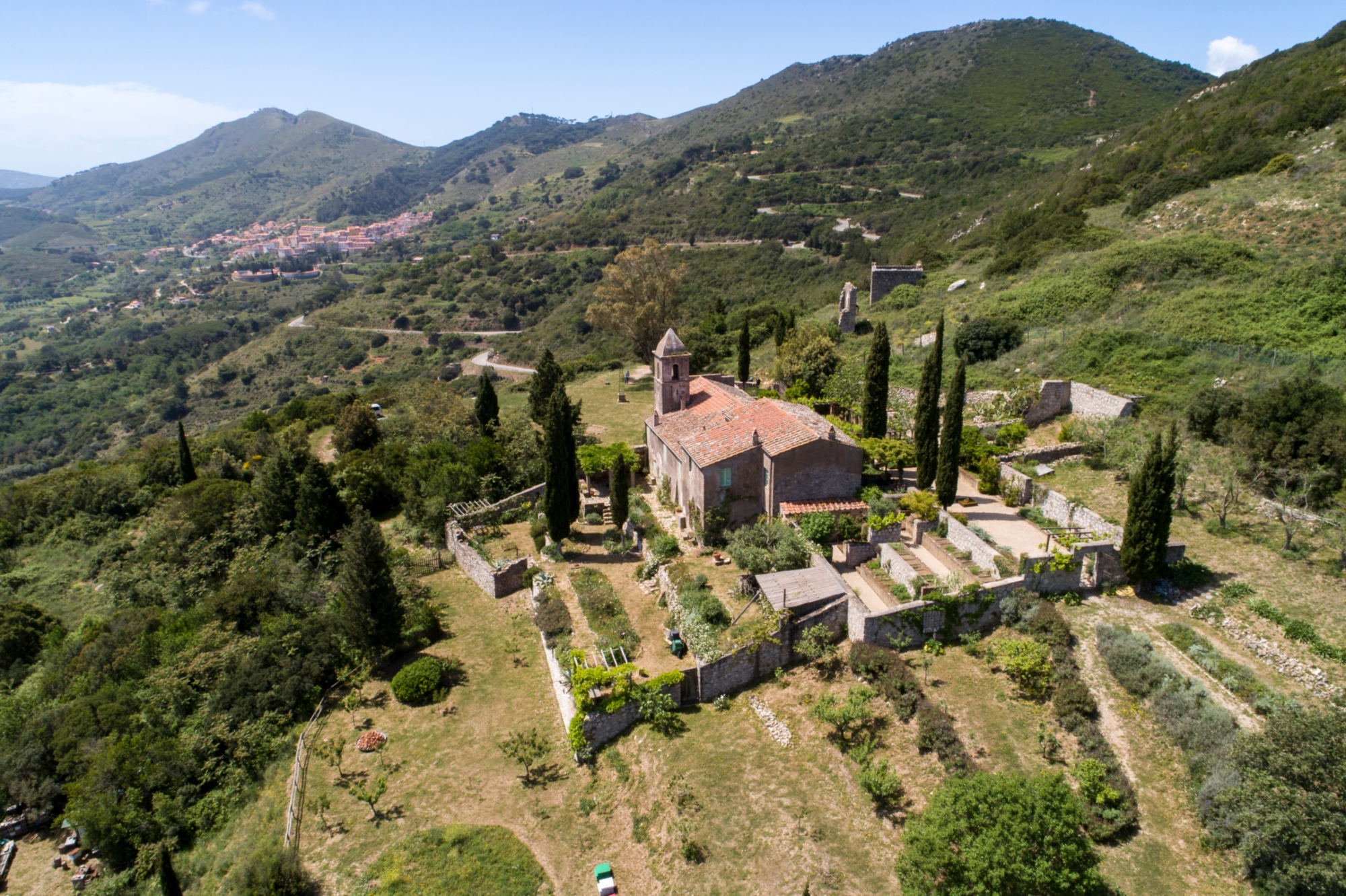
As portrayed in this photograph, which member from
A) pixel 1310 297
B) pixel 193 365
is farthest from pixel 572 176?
pixel 1310 297

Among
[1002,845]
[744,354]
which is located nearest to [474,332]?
[744,354]

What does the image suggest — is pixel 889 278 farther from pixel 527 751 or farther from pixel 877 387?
pixel 527 751

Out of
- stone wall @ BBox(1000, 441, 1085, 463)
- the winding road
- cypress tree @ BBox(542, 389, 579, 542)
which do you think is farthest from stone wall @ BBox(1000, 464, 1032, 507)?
the winding road

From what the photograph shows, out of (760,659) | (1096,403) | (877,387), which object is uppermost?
(877,387)

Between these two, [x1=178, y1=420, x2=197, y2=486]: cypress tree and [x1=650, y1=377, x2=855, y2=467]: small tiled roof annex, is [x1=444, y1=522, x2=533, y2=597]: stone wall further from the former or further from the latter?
[x1=178, y1=420, x2=197, y2=486]: cypress tree

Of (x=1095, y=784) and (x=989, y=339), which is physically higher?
(x=989, y=339)

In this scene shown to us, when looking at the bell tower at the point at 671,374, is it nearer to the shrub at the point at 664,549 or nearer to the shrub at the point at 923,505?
the shrub at the point at 664,549

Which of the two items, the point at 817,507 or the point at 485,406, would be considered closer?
the point at 817,507

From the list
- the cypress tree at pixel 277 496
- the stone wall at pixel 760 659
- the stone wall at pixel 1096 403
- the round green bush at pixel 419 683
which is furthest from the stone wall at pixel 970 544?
the cypress tree at pixel 277 496
